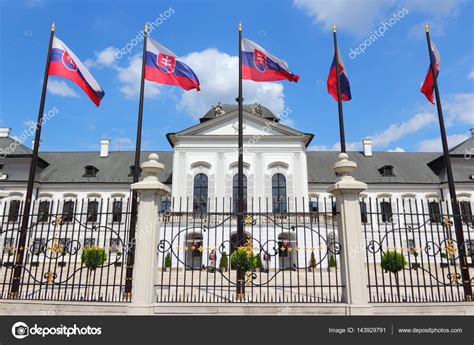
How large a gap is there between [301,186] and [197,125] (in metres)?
9.10

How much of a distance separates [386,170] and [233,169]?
14671 millimetres

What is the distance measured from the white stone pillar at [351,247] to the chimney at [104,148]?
30.5 m

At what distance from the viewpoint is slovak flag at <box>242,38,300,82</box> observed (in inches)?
362

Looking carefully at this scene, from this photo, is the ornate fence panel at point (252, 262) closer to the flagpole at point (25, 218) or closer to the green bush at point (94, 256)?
the green bush at point (94, 256)

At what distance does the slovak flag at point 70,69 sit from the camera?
28.4ft

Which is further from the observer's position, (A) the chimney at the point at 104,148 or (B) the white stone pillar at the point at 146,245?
(A) the chimney at the point at 104,148

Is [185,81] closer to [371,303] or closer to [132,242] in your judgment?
[132,242]

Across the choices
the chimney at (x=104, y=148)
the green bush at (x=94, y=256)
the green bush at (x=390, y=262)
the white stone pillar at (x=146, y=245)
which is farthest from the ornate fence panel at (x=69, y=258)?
the chimney at (x=104, y=148)

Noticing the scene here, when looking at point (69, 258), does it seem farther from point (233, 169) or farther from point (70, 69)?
point (233, 169)

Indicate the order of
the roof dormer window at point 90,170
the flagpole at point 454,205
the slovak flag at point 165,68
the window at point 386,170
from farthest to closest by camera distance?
the roof dormer window at point 90,170, the window at point 386,170, the slovak flag at point 165,68, the flagpole at point 454,205

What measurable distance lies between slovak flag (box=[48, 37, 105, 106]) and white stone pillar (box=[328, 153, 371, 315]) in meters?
6.95

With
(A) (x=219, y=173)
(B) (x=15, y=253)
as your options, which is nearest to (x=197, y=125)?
(A) (x=219, y=173)

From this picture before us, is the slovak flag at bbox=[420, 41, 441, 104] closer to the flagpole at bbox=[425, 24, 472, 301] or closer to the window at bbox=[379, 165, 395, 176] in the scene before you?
the flagpole at bbox=[425, 24, 472, 301]
